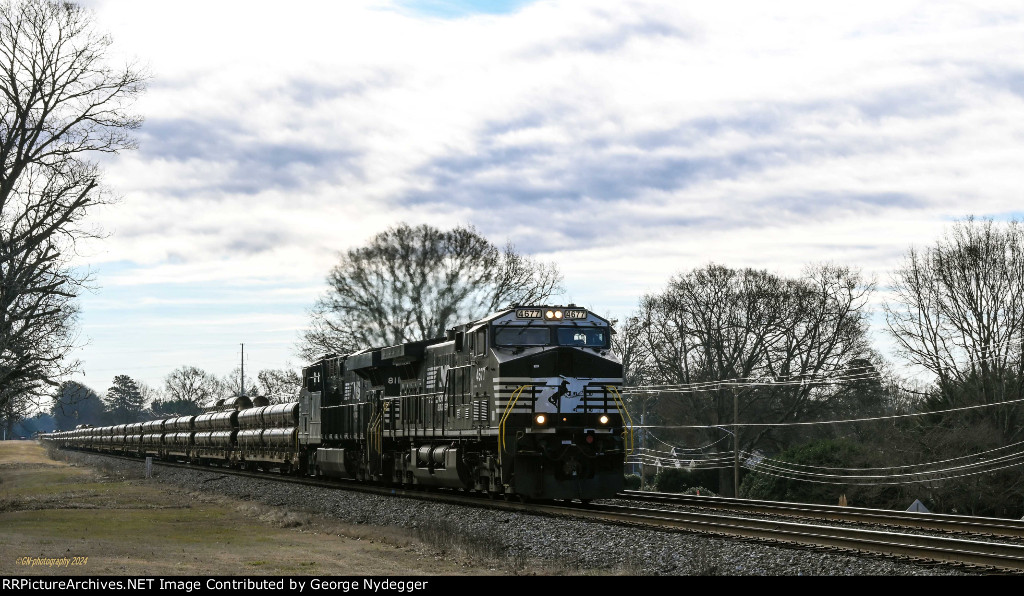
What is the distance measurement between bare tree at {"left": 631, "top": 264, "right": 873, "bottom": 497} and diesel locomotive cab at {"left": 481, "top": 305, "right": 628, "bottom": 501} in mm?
34687

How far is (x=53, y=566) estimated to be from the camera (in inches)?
554

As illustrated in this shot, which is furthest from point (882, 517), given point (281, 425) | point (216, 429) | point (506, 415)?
point (216, 429)

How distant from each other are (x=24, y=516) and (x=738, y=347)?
42161 mm

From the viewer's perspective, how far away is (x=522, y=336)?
23078 millimetres

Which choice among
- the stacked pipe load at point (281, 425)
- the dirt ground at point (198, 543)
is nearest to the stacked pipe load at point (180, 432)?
the stacked pipe load at point (281, 425)

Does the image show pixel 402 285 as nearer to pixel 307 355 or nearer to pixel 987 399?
pixel 307 355

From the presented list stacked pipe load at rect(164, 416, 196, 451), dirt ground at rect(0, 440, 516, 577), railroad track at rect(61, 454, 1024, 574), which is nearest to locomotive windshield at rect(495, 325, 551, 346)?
railroad track at rect(61, 454, 1024, 574)

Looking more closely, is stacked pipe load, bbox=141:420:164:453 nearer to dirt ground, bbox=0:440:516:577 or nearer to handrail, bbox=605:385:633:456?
dirt ground, bbox=0:440:516:577

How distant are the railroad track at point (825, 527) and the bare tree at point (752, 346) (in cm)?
3402

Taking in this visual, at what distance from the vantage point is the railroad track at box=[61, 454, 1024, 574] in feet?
44.8

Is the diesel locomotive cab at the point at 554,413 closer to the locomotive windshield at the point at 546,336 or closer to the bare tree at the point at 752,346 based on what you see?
the locomotive windshield at the point at 546,336

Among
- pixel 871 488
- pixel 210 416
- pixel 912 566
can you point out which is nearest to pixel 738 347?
pixel 871 488

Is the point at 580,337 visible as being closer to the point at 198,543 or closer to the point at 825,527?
the point at 825,527

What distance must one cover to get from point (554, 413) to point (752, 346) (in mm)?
38235
